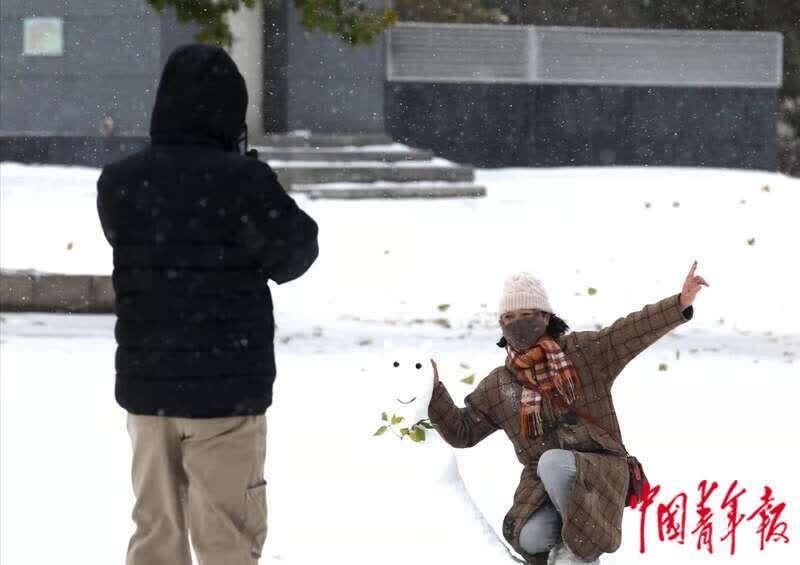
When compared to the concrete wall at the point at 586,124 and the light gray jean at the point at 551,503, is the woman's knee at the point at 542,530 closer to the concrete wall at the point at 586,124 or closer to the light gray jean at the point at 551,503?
the light gray jean at the point at 551,503

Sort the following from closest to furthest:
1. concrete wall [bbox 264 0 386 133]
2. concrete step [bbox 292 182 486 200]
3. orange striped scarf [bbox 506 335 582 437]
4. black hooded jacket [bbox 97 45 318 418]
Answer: black hooded jacket [bbox 97 45 318 418] < orange striped scarf [bbox 506 335 582 437] < concrete step [bbox 292 182 486 200] < concrete wall [bbox 264 0 386 133]

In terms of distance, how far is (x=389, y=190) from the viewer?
56.9ft

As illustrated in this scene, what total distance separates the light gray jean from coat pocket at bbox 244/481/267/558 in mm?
1063

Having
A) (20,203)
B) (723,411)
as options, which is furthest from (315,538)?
(20,203)

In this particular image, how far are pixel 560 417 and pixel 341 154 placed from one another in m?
14.2

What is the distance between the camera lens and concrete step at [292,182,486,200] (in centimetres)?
1700

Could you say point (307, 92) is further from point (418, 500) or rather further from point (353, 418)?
point (418, 500)

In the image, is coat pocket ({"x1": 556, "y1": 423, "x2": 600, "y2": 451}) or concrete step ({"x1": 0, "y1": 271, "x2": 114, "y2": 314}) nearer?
coat pocket ({"x1": 556, "y1": 423, "x2": 600, "y2": 451})

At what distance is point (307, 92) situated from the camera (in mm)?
19625

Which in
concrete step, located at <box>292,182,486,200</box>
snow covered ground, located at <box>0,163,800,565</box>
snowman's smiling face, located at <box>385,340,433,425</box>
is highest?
snowman's smiling face, located at <box>385,340,433,425</box>

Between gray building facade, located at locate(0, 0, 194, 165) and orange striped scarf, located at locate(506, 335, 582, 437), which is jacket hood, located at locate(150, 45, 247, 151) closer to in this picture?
orange striped scarf, located at locate(506, 335, 582, 437)

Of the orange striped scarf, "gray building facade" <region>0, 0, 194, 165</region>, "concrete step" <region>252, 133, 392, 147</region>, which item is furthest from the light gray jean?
"gray building facade" <region>0, 0, 194, 165</region>

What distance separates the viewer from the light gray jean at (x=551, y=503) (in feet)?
14.0

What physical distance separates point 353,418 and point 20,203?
34.3ft
